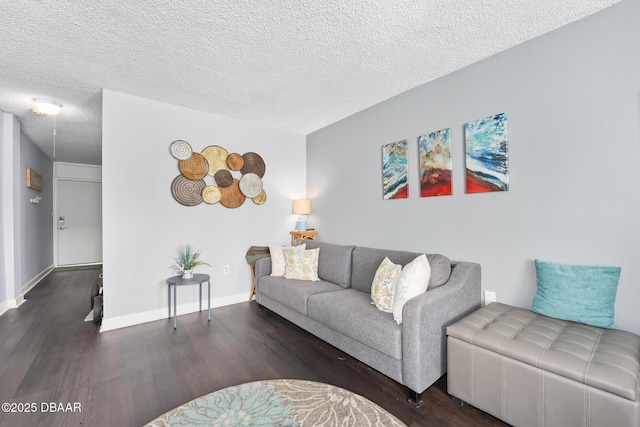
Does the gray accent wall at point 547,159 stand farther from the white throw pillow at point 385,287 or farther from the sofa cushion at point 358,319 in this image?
the sofa cushion at point 358,319

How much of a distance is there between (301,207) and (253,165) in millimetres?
950

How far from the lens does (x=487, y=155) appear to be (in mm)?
2309

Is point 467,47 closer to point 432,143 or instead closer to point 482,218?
point 432,143

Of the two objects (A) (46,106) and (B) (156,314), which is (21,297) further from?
(A) (46,106)

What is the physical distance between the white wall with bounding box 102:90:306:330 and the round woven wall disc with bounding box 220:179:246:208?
0.09 metres

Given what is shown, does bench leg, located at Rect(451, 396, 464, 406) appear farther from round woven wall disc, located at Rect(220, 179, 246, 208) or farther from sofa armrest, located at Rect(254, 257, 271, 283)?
round woven wall disc, located at Rect(220, 179, 246, 208)

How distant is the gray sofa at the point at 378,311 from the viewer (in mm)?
1763

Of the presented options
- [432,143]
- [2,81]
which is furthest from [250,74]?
[2,81]

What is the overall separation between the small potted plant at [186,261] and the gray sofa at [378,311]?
2.86 ft

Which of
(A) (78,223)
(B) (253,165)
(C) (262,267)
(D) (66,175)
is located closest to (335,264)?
(C) (262,267)

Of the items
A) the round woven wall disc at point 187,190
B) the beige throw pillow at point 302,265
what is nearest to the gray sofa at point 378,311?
the beige throw pillow at point 302,265

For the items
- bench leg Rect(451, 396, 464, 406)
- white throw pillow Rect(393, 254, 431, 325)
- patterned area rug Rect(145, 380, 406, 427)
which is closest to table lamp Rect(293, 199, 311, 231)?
white throw pillow Rect(393, 254, 431, 325)

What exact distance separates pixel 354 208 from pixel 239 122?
6.62 feet

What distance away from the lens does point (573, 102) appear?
6.24ft
